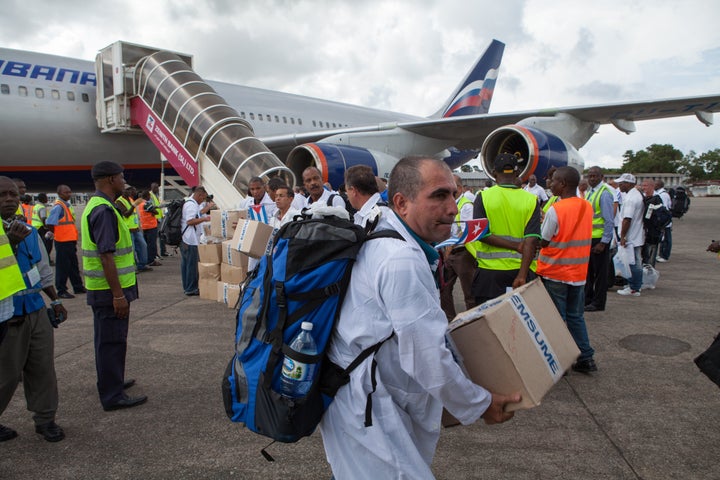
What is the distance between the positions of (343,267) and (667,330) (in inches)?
210

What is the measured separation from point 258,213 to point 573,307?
160 inches

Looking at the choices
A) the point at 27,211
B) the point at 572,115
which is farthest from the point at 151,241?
the point at 572,115

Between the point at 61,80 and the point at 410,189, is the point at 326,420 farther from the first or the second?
the point at 61,80

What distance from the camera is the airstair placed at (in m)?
9.80

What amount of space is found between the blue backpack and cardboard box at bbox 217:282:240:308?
5040mm

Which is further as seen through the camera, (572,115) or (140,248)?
(572,115)

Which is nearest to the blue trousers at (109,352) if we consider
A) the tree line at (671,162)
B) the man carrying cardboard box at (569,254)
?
the man carrying cardboard box at (569,254)

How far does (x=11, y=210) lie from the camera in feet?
10.3

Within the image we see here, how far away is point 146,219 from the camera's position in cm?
1043

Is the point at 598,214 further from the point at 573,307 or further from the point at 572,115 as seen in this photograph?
the point at 572,115

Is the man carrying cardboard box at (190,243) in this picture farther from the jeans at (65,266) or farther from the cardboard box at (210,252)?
the jeans at (65,266)

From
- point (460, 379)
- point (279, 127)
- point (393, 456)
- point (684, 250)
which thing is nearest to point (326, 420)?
point (393, 456)

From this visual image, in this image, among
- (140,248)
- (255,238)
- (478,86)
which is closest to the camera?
(255,238)

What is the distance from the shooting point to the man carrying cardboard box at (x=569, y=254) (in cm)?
392
